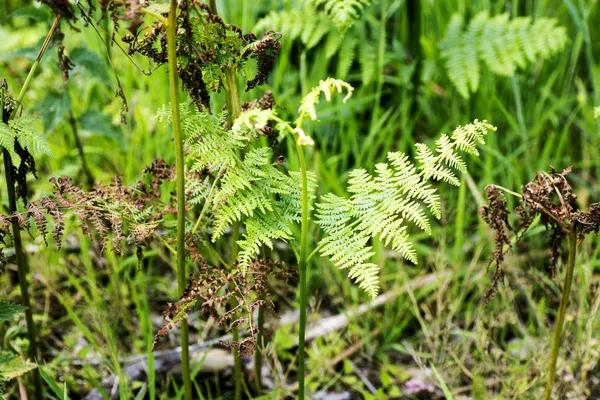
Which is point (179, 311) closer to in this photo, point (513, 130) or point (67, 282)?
point (67, 282)

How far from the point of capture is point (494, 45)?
2.95 m

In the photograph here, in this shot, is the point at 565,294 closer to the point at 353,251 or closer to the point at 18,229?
the point at 353,251

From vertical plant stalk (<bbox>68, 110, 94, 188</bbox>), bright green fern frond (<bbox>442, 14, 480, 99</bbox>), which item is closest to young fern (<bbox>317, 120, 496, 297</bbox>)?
bright green fern frond (<bbox>442, 14, 480, 99</bbox>)

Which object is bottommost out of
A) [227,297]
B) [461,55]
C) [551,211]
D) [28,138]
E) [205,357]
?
[205,357]

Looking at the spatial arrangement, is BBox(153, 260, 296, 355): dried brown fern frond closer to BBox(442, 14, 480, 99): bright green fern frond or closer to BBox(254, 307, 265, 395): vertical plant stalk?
BBox(254, 307, 265, 395): vertical plant stalk

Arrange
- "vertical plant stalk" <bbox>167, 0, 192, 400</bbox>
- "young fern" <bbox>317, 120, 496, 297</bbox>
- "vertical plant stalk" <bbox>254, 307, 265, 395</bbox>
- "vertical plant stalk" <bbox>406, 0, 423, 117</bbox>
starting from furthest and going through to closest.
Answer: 1. "vertical plant stalk" <bbox>406, 0, 423, 117</bbox>
2. "vertical plant stalk" <bbox>254, 307, 265, 395</bbox>
3. "young fern" <bbox>317, 120, 496, 297</bbox>
4. "vertical plant stalk" <bbox>167, 0, 192, 400</bbox>

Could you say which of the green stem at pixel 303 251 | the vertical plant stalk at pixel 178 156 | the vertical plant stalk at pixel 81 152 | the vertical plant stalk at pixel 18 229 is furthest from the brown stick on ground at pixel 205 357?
the vertical plant stalk at pixel 81 152

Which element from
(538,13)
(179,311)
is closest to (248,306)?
(179,311)

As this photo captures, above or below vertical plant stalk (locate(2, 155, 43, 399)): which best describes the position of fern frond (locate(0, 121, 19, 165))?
above

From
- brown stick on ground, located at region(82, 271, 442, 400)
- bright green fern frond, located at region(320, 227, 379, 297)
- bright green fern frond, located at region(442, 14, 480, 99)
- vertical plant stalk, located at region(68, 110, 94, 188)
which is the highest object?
bright green fern frond, located at region(442, 14, 480, 99)

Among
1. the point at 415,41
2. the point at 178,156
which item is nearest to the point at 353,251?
the point at 178,156

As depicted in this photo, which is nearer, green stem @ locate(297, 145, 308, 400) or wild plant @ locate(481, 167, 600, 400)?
green stem @ locate(297, 145, 308, 400)

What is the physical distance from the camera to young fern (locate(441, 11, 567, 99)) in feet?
9.28

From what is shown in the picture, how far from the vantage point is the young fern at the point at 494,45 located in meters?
2.83
